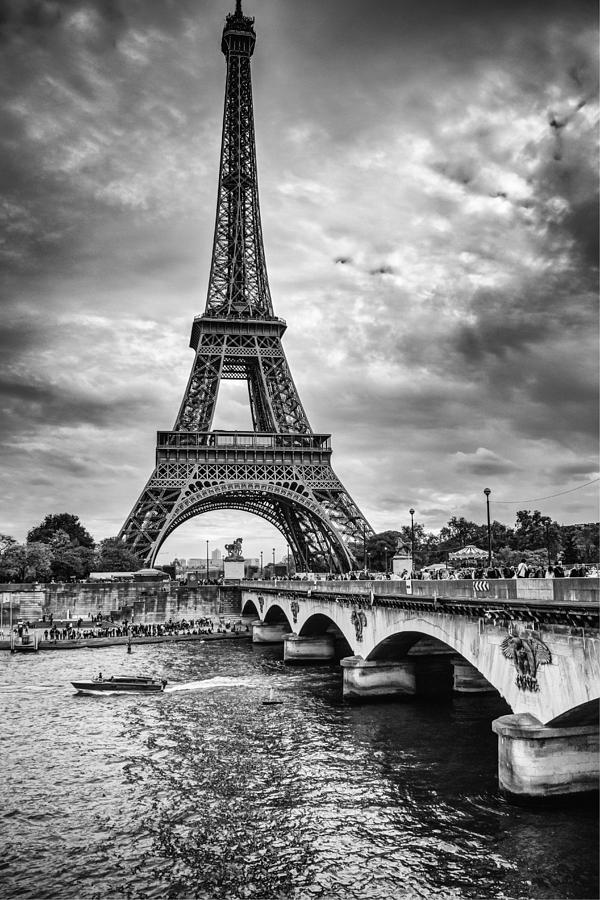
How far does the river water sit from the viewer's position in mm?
17203

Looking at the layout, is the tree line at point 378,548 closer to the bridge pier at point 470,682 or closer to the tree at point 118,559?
the tree at point 118,559

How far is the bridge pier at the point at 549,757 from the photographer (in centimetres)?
2011

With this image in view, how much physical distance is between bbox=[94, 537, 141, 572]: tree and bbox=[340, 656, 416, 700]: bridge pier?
2146 inches

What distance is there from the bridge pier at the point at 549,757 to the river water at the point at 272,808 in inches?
26.6

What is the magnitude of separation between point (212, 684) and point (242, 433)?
5278 centimetres

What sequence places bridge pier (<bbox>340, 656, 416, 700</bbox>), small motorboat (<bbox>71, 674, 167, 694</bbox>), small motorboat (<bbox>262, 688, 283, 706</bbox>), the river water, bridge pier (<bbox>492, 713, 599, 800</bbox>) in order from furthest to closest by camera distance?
small motorboat (<bbox>71, 674, 167, 694</bbox>)
bridge pier (<bbox>340, 656, 416, 700</bbox>)
small motorboat (<bbox>262, 688, 283, 706</bbox>)
bridge pier (<bbox>492, 713, 599, 800</bbox>)
the river water

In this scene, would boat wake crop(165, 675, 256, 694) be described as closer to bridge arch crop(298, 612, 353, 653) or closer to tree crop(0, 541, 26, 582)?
bridge arch crop(298, 612, 353, 653)

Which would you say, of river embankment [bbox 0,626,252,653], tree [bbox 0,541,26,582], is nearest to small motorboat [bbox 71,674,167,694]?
river embankment [bbox 0,626,252,653]

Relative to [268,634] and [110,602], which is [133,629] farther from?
[268,634]

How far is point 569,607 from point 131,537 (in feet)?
241

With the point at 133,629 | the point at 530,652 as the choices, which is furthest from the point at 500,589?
the point at 133,629

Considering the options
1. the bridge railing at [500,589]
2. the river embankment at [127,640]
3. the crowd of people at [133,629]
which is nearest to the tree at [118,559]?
the crowd of people at [133,629]

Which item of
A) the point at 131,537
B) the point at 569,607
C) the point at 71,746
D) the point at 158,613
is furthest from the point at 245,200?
the point at 569,607

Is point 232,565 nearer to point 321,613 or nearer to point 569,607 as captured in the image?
point 321,613
